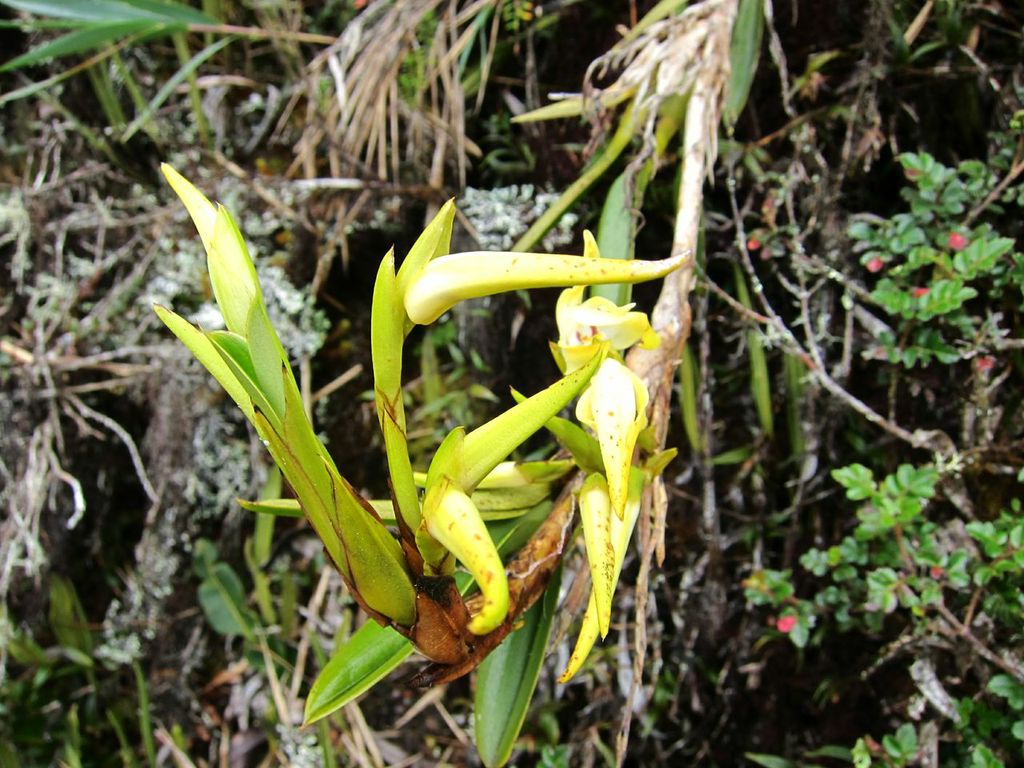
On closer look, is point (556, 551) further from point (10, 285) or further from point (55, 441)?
point (10, 285)

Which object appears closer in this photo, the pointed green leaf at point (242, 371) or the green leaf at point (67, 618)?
the pointed green leaf at point (242, 371)

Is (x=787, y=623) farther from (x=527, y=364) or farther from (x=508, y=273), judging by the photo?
(x=508, y=273)

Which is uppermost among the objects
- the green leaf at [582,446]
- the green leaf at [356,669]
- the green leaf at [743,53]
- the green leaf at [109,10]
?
the green leaf at [109,10]

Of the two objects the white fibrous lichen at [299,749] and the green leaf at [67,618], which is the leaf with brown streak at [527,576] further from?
the green leaf at [67,618]

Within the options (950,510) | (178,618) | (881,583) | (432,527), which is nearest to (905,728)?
(881,583)

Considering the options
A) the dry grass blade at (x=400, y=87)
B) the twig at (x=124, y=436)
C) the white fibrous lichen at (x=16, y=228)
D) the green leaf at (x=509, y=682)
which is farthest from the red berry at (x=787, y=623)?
the white fibrous lichen at (x=16, y=228)

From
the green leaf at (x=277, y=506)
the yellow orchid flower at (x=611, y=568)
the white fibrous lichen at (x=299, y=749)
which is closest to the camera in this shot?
the yellow orchid flower at (x=611, y=568)

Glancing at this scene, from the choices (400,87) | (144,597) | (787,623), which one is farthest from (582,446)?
(144,597)

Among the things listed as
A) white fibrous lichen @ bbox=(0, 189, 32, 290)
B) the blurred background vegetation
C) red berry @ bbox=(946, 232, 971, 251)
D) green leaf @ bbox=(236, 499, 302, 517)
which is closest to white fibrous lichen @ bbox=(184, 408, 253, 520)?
the blurred background vegetation
